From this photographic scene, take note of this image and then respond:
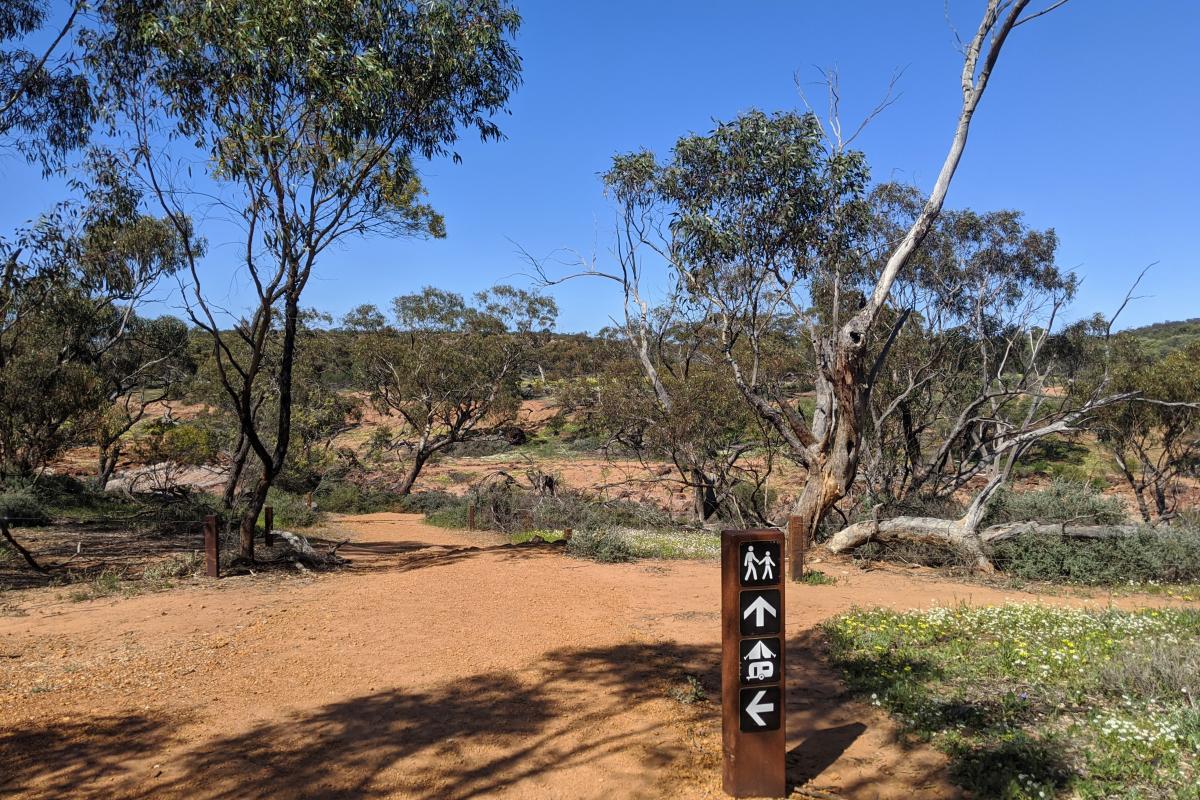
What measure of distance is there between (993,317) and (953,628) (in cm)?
1597

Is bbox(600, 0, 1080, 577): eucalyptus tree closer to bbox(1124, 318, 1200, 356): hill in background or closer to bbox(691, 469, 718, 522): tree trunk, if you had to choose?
bbox(691, 469, 718, 522): tree trunk

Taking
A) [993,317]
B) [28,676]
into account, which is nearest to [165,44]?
[28,676]

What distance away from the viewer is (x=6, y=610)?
8016mm

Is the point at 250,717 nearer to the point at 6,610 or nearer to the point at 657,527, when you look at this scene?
the point at 6,610

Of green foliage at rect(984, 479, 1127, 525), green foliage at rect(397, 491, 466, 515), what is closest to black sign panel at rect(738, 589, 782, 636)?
green foliage at rect(984, 479, 1127, 525)

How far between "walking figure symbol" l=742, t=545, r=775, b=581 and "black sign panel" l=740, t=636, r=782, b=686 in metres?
0.32

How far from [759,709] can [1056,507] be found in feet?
35.4

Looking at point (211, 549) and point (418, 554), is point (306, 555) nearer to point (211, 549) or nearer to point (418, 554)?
point (211, 549)

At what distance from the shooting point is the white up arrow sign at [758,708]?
4074 mm

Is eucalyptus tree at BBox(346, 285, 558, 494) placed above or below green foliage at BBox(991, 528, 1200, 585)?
above

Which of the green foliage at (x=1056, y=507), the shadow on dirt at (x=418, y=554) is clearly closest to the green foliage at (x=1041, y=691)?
the green foliage at (x=1056, y=507)

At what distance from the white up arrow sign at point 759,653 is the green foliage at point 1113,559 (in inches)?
307

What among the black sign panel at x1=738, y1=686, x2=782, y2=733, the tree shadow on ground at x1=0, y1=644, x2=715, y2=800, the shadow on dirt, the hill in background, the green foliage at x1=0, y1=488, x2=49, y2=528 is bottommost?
the tree shadow on ground at x1=0, y1=644, x2=715, y2=800

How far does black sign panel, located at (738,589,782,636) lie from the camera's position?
411 cm
